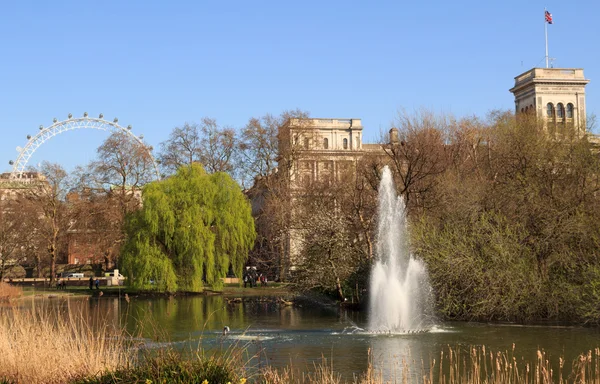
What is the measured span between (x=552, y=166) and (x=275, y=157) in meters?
33.4

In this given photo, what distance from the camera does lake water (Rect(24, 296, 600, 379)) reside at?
19.8 meters

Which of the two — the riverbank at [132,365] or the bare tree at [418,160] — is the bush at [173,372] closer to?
the riverbank at [132,365]

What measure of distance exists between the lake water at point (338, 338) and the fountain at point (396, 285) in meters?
0.85

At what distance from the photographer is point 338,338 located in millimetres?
24766

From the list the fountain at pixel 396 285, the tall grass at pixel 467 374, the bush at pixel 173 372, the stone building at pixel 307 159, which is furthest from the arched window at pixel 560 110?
the bush at pixel 173 372

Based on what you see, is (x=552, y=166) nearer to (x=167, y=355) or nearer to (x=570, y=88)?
(x=167, y=355)

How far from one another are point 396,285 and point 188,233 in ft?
83.3

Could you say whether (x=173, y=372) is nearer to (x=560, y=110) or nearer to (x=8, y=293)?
(x=8, y=293)

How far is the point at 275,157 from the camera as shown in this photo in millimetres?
64250

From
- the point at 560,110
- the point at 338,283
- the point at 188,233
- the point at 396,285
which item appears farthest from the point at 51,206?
the point at 560,110

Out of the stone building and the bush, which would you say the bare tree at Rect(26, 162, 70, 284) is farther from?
the bush

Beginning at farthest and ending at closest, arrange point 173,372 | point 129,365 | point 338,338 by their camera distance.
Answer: point 338,338
point 129,365
point 173,372

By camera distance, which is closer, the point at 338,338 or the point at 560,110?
the point at 338,338

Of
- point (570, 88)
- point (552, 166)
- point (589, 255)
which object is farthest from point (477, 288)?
point (570, 88)
